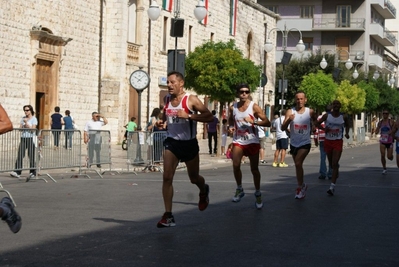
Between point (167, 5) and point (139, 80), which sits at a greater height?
point (167, 5)

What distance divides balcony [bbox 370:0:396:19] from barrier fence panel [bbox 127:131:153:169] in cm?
6155

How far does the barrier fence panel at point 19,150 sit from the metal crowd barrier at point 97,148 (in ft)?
8.68

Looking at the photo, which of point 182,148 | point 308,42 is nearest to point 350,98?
point 308,42

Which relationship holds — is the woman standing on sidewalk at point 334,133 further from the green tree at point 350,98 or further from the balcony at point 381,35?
the balcony at point 381,35

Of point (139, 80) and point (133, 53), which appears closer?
point (139, 80)

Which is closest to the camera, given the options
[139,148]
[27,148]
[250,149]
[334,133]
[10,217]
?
[10,217]

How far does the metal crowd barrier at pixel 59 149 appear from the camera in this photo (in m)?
19.5

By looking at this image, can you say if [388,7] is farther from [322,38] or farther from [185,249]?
[185,249]

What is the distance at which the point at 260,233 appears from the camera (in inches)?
411

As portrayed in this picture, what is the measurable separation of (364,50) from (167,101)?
2887 inches

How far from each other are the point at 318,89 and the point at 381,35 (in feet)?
93.2

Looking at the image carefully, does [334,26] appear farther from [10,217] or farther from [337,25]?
[10,217]

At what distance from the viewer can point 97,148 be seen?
73.1 ft

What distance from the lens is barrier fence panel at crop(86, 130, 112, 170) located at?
867 inches
